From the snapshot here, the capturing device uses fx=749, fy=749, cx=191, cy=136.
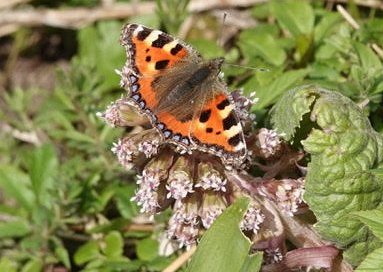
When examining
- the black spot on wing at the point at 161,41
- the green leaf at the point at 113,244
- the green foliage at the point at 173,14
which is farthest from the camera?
the green foliage at the point at 173,14

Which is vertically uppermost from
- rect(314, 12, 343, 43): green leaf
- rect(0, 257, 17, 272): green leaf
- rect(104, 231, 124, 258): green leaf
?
rect(314, 12, 343, 43): green leaf

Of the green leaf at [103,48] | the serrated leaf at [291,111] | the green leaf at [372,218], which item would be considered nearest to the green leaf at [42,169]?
the green leaf at [103,48]

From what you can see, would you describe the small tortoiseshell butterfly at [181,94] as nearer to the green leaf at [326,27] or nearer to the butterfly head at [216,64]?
the butterfly head at [216,64]

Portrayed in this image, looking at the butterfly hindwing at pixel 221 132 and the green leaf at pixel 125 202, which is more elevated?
the butterfly hindwing at pixel 221 132

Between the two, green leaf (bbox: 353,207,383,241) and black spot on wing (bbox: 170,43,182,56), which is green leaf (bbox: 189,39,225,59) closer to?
black spot on wing (bbox: 170,43,182,56)

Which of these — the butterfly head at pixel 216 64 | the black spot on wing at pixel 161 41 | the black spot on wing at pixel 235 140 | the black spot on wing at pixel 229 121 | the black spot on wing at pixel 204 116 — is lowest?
the black spot on wing at pixel 235 140

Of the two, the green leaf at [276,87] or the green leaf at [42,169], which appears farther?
the green leaf at [42,169]

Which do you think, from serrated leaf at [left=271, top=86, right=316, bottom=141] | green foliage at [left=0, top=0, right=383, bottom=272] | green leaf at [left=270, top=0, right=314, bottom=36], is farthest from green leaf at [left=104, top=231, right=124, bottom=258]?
green leaf at [left=270, top=0, right=314, bottom=36]

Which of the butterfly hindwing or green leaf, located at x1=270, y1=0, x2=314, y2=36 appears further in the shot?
green leaf, located at x1=270, y1=0, x2=314, y2=36
